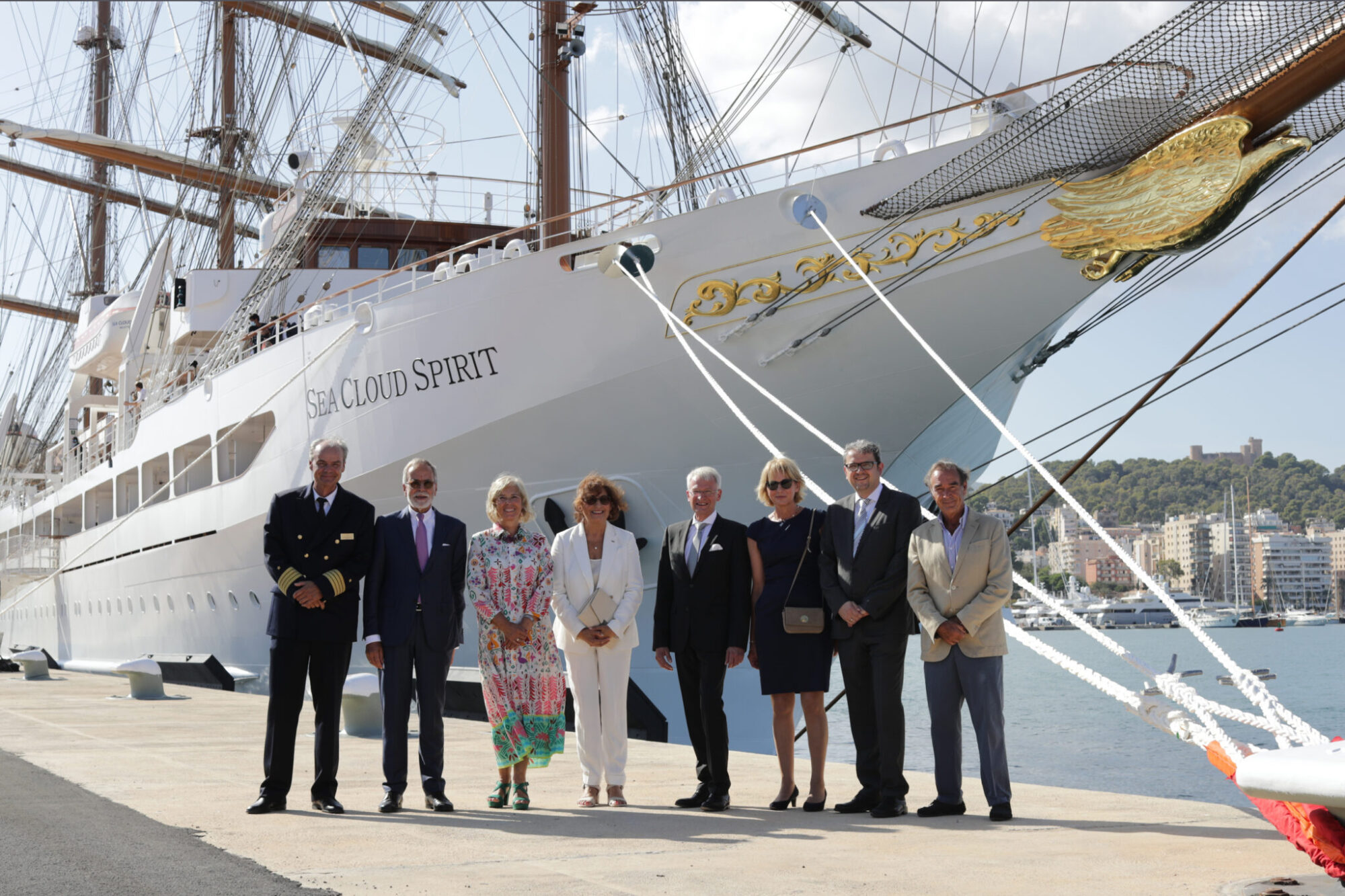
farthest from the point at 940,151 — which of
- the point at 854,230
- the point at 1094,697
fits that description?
the point at 1094,697

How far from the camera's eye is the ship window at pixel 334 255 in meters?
19.6

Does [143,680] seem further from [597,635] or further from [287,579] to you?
[597,635]

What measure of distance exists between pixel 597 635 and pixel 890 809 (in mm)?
1362

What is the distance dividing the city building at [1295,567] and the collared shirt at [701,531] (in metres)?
88.8

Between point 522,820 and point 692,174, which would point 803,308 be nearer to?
point 692,174

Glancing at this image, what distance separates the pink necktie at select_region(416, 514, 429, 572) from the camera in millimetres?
5402

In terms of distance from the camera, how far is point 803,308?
445 inches

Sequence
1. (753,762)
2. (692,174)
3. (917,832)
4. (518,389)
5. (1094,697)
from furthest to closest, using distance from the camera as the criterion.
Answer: (1094,697) → (692,174) → (518,389) → (753,762) → (917,832)

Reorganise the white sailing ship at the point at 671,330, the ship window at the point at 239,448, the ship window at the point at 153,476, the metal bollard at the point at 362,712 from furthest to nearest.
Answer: the ship window at the point at 153,476, the ship window at the point at 239,448, the white sailing ship at the point at 671,330, the metal bollard at the point at 362,712

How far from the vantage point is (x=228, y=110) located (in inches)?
1299

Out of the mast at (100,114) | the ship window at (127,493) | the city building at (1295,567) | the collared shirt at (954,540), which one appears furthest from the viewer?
the city building at (1295,567)

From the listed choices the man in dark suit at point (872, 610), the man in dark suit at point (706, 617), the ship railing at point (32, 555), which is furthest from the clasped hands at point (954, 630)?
the ship railing at point (32, 555)

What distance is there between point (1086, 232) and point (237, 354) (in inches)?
431

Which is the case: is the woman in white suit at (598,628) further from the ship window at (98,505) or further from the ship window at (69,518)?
the ship window at (69,518)
